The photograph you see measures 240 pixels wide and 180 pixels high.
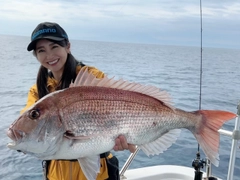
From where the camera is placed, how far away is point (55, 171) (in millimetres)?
2518

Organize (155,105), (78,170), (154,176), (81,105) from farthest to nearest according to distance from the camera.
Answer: (154,176) < (78,170) < (155,105) < (81,105)

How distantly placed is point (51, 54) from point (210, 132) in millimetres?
1341

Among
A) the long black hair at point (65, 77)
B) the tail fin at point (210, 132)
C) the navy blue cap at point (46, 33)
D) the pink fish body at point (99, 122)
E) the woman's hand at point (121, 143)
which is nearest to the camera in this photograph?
the pink fish body at point (99, 122)

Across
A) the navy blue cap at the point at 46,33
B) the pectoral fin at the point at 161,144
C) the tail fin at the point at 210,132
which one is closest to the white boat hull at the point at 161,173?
the pectoral fin at the point at 161,144

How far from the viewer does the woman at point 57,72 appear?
2.45 meters

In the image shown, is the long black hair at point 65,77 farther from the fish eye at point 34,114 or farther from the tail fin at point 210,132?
the tail fin at point 210,132

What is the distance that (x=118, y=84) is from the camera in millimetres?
2102

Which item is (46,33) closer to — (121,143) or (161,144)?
(121,143)

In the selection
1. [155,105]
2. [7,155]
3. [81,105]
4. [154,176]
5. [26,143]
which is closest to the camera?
[26,143]

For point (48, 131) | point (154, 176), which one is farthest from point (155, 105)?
point (154, 176)

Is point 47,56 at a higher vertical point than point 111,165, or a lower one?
higher

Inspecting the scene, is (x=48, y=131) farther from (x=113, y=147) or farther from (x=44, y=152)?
(x=113, y=147)

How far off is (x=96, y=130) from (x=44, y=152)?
33 cm

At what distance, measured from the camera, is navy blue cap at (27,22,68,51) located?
2402 millimetres
